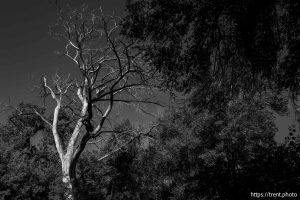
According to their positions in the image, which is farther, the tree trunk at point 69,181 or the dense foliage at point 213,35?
Answer: the tree trunk at point 69,181

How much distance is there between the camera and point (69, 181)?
12.7 metres

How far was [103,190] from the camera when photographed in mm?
29531

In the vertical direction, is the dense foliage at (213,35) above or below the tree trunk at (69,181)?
above

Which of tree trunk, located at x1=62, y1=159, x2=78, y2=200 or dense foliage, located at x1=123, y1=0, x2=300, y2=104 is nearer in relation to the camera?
dense foliage, located at x1=123, y1=0, x2=300, y2=104

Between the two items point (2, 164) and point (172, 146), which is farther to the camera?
point (172, 146)

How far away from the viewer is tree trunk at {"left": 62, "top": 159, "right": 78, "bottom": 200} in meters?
12.6

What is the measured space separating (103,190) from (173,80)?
22803 mm

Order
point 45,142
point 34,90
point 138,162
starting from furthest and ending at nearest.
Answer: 1. point 138,162
2. point 45,142
3. point 34,90

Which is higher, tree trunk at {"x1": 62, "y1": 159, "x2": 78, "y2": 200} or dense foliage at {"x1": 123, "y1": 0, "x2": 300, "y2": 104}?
dense foliage at {"x1": 123, "y1": 0, "x2": 300, "y2": 104}

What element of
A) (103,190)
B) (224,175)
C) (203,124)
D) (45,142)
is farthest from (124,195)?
(224,175)

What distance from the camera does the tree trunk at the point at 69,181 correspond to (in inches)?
496

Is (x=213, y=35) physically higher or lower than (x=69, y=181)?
higher

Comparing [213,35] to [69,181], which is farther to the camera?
[69,181]

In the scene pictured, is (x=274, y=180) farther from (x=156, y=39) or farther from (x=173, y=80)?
(x=156, y=39)
